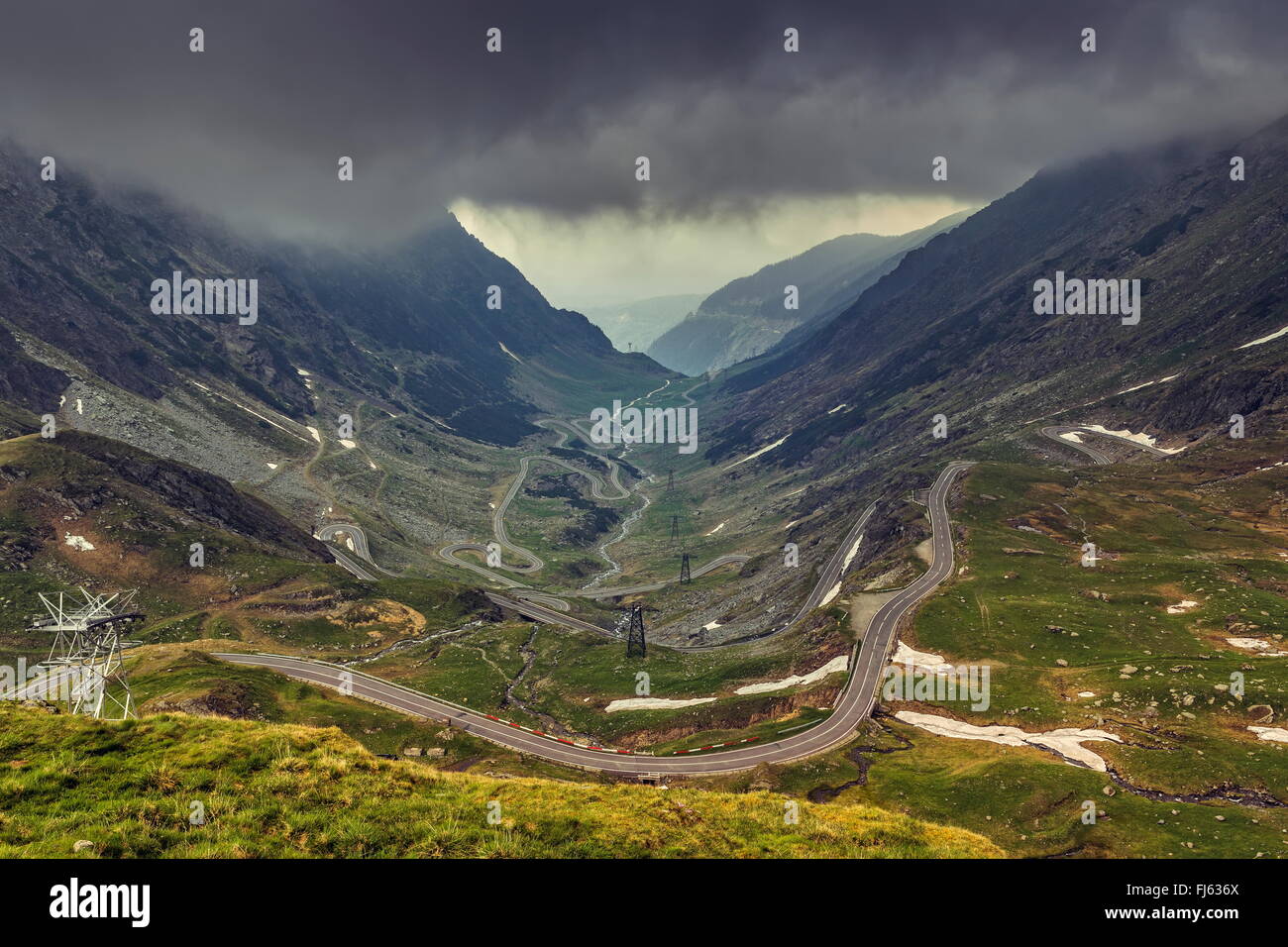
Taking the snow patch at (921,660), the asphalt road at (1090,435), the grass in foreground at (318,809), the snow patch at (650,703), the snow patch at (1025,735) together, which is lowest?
the snow patch at (650,703)

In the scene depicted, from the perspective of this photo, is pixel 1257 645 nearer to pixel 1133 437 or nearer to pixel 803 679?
pixel 803 679

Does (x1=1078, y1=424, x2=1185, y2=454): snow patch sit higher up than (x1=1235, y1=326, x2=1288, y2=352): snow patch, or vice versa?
(x1=1235, y1=326, x2=1288, y2=352): snow patch

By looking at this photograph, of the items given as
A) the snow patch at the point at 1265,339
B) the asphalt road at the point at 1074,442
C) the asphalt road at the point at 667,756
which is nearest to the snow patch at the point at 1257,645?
the asphalt road at the point at 667,756

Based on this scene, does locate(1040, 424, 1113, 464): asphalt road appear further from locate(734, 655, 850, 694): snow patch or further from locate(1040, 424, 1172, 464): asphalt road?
locate(734, 655, 850, 694): snow patch

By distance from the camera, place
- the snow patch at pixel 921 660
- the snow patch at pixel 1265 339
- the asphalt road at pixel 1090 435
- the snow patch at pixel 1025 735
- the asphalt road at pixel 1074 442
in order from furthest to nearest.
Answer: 1. the snow patch at pixel 1265 339
2. the asphalt road at pixel 1074 442
3. the asphalt road at pixel 1090 435
4. the snow patch at pixel 921 660
5. the snow patch at pixel 1025 735

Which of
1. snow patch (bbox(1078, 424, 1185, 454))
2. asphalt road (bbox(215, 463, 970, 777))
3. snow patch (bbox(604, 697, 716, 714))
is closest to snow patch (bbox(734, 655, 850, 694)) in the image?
asphalt road (bbox(215, 463, 970, 777))

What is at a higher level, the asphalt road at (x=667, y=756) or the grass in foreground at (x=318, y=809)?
the grass in foreground at (x=318, y=809)

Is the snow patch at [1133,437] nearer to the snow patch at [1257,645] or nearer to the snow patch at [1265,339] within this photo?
the snow patch at [1265,339]

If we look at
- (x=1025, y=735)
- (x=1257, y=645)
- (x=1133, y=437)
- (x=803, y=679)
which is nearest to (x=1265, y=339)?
(x=1133, y=437)
